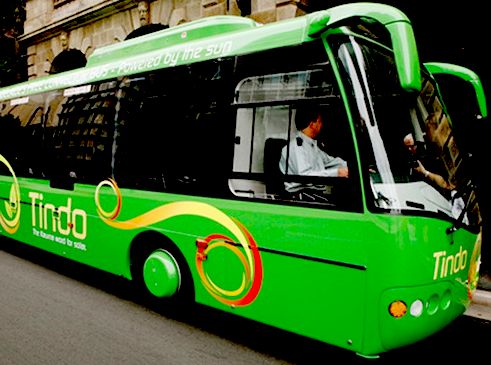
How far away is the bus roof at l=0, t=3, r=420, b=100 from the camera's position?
283 cm

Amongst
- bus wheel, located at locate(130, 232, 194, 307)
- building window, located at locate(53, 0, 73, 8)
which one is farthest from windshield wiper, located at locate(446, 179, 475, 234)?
building window, located at locate(53, 0, 73, 8)

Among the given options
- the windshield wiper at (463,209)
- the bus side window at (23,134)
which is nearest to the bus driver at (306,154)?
the windshield wiper at (463,209)

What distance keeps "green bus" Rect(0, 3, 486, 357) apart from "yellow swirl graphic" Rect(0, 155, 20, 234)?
201cm

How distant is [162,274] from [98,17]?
1171 centimetres

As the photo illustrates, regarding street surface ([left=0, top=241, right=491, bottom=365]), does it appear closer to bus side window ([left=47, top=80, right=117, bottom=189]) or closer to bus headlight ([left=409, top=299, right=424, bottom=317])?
bus headlight ([left=409, top=299, right=424, bottom=317])

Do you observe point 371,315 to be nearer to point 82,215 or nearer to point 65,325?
point 65,325

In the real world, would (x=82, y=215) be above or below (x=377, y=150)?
below

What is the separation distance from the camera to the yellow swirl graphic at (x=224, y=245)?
3.77m

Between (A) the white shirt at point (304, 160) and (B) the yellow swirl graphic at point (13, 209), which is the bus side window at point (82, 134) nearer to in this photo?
(B) the yellow swirl graphic at point (13, 209)

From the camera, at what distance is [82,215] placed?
5.54 m

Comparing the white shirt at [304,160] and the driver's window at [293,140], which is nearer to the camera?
the driver's window at [293,140]

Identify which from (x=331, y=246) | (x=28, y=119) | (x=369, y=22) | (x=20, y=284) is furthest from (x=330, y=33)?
(x=28, y=119)

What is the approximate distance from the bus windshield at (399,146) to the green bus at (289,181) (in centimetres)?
1

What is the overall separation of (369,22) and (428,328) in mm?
2409
